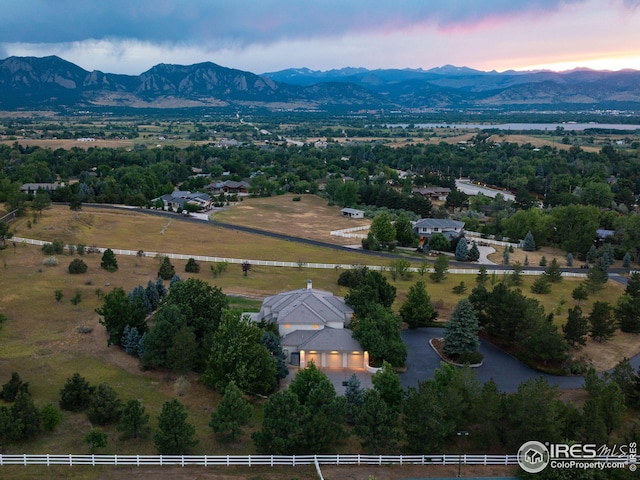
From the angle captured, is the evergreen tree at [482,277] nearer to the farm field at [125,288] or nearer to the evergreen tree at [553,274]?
the farm field at [125,288]

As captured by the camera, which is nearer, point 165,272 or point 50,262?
point 165,272

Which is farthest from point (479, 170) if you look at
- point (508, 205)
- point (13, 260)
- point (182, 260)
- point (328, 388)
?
point (328, 388)

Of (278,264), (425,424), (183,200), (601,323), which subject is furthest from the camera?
(183,200)

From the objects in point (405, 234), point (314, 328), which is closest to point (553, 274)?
point (405, 234)

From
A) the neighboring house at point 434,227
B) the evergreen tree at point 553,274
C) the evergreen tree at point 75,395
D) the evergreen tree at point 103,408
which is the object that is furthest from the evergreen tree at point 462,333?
the neighboring house at point 434,227

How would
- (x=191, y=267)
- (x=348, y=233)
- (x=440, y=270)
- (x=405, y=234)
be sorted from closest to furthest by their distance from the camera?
(x=191, y=267) < (x=440, y=270) < (x=405, y=234) < (x=348, y=233)

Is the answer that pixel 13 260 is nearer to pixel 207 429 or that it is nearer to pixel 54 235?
pixel 54 235

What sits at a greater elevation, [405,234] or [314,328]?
[314,328]

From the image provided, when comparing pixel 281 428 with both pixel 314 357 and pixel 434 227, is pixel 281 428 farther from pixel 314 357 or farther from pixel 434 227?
pixel 434 227
